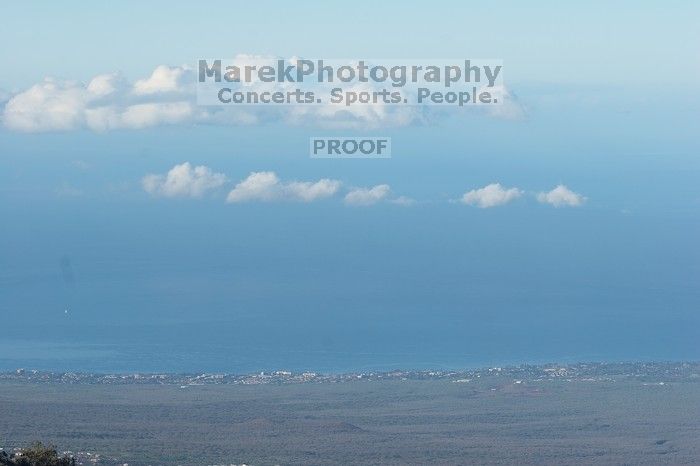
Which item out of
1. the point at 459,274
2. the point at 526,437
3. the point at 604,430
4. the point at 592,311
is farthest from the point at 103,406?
the point at 459,274

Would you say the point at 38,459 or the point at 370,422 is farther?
the point at 370,422

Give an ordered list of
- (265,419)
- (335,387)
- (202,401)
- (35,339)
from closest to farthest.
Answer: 1. (265,419)
2. (202,401)
3. (335,387)
4. (35,339)

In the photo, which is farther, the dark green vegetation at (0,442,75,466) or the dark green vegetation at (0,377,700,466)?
the dark green vegetation at (0,377,700,466)

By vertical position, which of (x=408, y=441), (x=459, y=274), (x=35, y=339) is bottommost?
(x=408, y=441)

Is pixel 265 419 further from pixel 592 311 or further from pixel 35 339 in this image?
pixel 592 311

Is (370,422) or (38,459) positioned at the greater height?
(370,422)

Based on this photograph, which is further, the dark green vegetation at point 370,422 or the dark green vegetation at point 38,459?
the dark green vegetation at point 370,422

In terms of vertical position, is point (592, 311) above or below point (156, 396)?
above

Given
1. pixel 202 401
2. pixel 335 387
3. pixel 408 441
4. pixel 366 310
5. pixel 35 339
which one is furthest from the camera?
pixel 366 310
